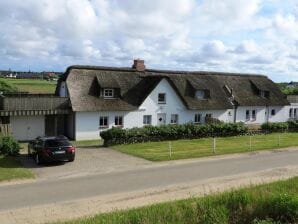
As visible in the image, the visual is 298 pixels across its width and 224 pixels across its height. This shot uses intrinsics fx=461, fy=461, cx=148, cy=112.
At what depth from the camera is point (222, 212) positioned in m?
12.6

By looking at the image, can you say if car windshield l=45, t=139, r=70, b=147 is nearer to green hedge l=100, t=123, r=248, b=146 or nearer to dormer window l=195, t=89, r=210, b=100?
green hedge l=100, t=123, r=248, b=146

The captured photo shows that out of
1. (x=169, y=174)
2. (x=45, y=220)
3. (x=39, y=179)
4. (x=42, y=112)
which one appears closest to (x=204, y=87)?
(x=42, y=112)

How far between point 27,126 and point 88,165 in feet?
43.6

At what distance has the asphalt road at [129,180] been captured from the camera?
60.7 ft

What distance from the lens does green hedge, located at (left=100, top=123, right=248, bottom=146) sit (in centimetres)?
3447

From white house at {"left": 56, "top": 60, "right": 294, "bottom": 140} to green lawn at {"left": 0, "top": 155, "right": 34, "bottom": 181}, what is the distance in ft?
39.5

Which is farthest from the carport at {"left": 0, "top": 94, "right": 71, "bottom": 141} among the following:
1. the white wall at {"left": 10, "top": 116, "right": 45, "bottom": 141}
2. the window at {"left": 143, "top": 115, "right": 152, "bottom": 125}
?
the window at {"left": 143, "top": 115, "right": 152, "bottom": 125}

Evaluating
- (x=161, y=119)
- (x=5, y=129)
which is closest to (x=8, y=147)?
(x=5, y=129)

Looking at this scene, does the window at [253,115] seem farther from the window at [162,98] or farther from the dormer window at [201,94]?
the window at [162,98]

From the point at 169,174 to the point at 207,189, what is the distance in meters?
4.02

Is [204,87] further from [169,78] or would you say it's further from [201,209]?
[201,209]

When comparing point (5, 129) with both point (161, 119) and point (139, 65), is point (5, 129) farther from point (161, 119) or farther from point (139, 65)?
point (139, 65)

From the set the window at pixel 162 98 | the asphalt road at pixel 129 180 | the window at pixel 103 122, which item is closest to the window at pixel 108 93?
the window at pixel 103 122

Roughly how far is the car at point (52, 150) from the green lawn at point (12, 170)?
127cm
